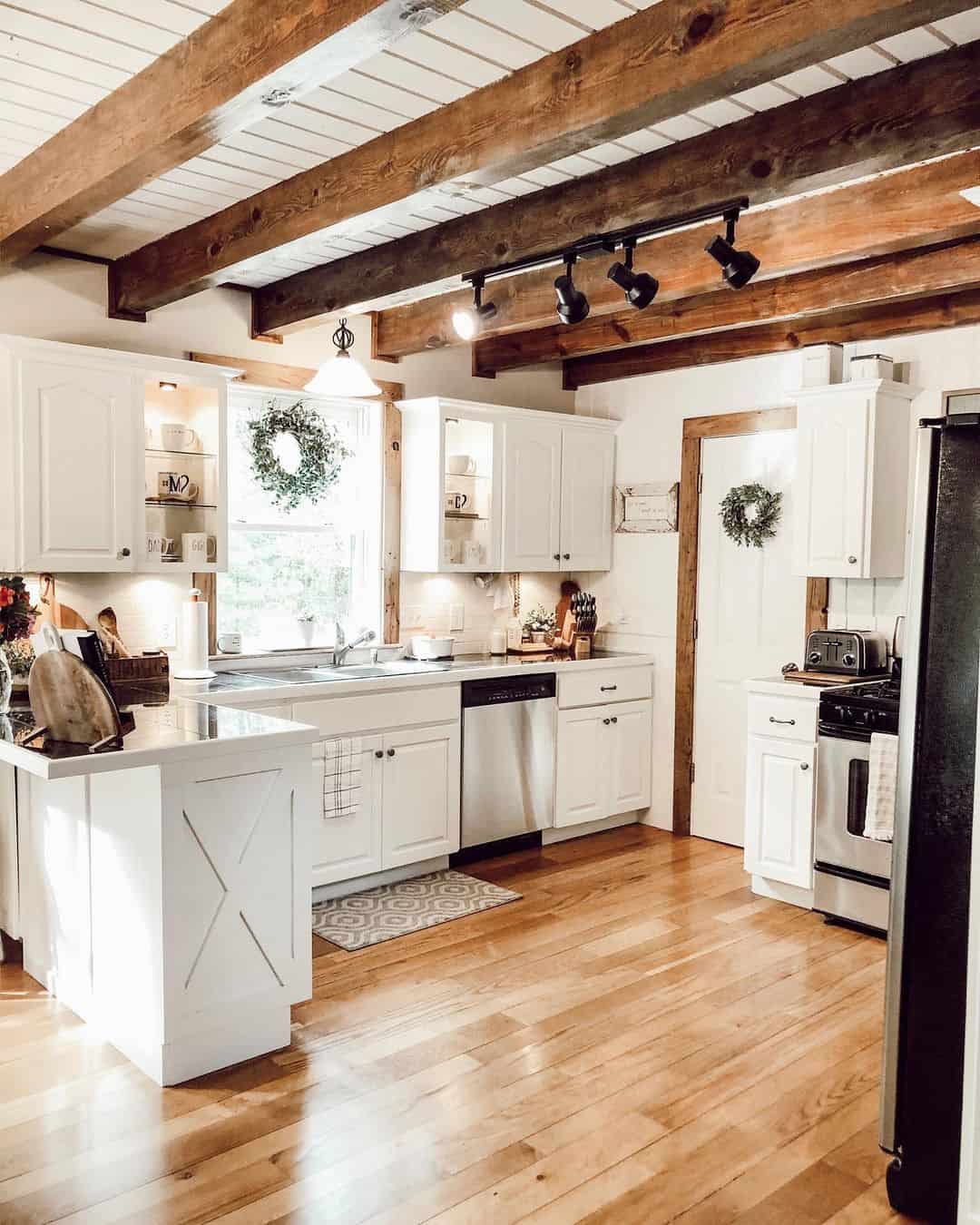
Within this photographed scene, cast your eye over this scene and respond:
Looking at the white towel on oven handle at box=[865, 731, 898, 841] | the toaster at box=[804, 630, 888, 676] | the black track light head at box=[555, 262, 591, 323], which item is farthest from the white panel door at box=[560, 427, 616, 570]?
the white towel on oven handle at box=[865, 731, 898, 841]

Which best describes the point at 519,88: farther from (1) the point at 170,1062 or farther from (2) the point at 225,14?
(1) the point at 170,1062

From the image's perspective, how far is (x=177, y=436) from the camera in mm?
4312

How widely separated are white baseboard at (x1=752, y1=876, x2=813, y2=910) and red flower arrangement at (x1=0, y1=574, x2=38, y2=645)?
3166 mm

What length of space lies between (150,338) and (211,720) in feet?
6.71

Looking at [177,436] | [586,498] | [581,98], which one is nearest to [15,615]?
[177,436]

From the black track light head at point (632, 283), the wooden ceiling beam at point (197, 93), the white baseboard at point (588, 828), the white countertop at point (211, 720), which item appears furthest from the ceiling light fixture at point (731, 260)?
the white baseboard at point (588, 828)

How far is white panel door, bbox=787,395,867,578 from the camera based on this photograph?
14.6 ft

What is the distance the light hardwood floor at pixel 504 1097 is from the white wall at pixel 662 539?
62.1 inches

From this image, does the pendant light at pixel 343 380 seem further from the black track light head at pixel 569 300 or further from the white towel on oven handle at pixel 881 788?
the white towel on oven handle at pixel 881 788

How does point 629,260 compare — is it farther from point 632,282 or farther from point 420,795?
point 420,795

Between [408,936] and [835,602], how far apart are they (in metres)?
2.51

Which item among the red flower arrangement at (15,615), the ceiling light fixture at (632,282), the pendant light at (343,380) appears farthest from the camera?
the pendant light at (343,380)

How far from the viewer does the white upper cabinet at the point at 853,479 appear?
175 inches

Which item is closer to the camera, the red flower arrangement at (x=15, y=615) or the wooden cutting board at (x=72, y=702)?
the wooden cutting board at (x=72, y=702)
